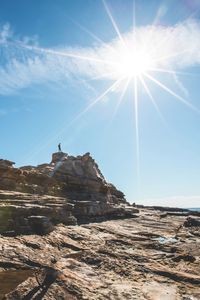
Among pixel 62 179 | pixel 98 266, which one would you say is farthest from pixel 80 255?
pixel 62 179

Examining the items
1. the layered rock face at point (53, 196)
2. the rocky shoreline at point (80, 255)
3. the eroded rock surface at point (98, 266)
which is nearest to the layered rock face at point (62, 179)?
the layered rock face at point (53, 196)

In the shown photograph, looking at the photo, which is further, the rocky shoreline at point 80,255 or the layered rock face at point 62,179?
the layered rock face at point 62,179

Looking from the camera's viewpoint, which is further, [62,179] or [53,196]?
[62,179]

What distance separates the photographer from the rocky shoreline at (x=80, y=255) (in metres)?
17.9

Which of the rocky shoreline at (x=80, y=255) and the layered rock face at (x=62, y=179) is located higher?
the layered rock face at (x=62, y=179)

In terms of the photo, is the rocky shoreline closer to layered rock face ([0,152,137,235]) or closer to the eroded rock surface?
the eroded rock surface

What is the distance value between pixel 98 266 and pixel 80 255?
231 centimetres

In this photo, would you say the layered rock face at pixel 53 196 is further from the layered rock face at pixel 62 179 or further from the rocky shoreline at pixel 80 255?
the rocky shoreline at pixel 80 255

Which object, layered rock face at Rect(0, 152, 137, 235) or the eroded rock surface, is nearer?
the eroded rock surface

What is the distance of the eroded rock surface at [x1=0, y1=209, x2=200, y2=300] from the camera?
17.6 meters

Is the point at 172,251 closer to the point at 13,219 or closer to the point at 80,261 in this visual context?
the point at 80,261

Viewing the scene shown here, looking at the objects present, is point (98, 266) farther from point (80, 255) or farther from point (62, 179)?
point (62, 179)

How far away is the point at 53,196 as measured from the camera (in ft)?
145

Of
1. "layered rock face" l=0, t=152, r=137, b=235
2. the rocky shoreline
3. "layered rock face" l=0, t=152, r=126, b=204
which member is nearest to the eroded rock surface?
the rocky shoreline
